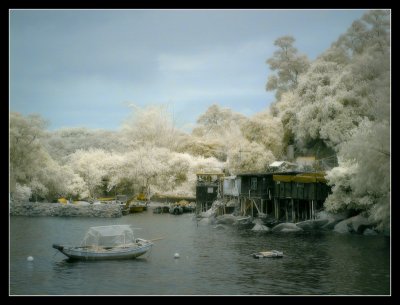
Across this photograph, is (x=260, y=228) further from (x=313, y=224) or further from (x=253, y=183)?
(x=253, y=183)

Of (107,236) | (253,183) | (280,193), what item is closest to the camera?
(107,236)

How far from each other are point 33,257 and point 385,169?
9696 mm

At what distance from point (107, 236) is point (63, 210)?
566cm

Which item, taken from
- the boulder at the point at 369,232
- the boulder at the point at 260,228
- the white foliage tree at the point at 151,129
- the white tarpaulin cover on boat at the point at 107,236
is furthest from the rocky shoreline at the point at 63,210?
the boulder at the point at 369,232

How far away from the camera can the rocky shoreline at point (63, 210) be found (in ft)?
51.6

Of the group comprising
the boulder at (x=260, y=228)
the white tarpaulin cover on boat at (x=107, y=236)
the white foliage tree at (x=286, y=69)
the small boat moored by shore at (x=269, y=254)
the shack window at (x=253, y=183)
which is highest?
the white foliage tree at (x=286, y=69)

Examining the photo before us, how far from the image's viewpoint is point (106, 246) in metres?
15.3

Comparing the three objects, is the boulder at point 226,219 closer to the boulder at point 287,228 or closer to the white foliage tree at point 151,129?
the boulder at point 287,228

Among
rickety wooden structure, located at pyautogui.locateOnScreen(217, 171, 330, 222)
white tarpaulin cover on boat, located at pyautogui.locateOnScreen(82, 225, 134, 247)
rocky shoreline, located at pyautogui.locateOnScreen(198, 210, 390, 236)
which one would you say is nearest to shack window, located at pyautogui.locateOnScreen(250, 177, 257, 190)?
rickety wooden structure, located at pyautogui.locateOnScreen(217, 171, 330, 222)

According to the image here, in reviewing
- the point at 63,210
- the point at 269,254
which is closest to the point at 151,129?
the point at 63,210

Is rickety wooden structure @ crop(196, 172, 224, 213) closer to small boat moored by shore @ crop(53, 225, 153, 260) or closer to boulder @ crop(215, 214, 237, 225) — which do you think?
boulder @ crop(215, 214, 237, 225)

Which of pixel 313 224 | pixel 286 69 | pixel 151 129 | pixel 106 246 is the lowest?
pixel 313 224

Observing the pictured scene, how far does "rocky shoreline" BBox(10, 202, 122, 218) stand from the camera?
15739 millimetres
